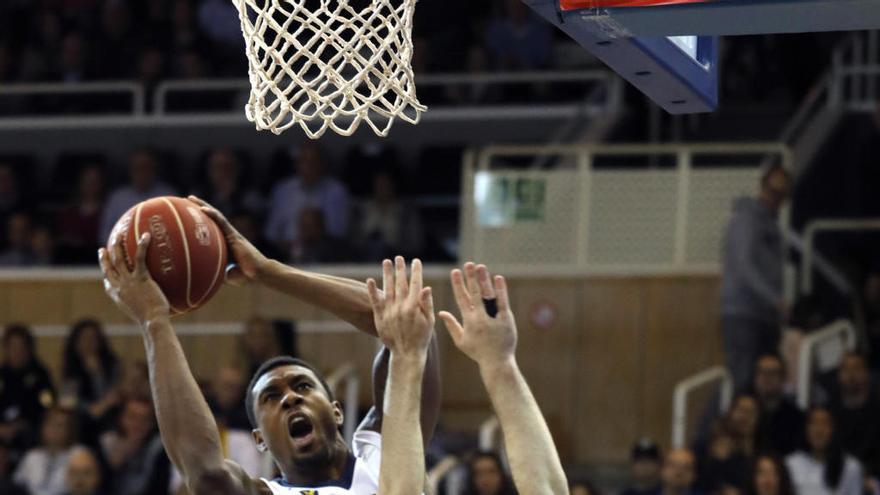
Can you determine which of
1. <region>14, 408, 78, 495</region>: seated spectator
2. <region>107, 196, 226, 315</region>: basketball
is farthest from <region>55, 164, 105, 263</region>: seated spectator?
<region>107, 196, 226, 315</region>: basketball

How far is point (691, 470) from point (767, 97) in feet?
16.7

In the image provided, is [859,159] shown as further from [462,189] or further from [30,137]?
[30,137]

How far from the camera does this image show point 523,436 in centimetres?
460

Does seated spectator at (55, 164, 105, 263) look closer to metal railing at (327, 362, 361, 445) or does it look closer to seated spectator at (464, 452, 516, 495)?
metal railing at (327, 362, 361, 445)

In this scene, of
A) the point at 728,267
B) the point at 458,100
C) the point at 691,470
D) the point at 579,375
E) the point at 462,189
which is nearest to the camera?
the point at 691,470

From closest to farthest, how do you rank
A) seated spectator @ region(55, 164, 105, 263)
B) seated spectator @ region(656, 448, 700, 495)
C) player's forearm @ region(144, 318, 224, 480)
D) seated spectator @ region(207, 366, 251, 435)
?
1. player's forearm @ region(144, 318, 224, 480)
2. seated spectator @ region(656, 448, 700, 495)
3. seated spectator @ region(207, 366, 251, 435)
4. seated spectator @ region(55, 164, 105, 263)

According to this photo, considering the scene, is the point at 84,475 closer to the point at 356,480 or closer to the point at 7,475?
the point at 7,475

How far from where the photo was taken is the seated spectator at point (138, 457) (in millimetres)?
9531

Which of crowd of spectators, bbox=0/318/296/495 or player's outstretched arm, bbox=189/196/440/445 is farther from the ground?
player's outstretched arm, bbox=189/196/440/445

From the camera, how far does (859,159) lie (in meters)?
12.8

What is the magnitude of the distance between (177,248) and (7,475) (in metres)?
5.26

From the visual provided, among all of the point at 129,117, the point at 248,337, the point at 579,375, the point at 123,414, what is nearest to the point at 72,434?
the point at 123,414

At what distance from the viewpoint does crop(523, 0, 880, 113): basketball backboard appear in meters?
4.34

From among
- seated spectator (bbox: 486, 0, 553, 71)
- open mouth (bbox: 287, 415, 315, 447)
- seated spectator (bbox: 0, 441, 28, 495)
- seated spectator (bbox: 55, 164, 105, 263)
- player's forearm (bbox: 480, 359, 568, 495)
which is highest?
seated spectator (bbox: 486, 0, 553, 71)
